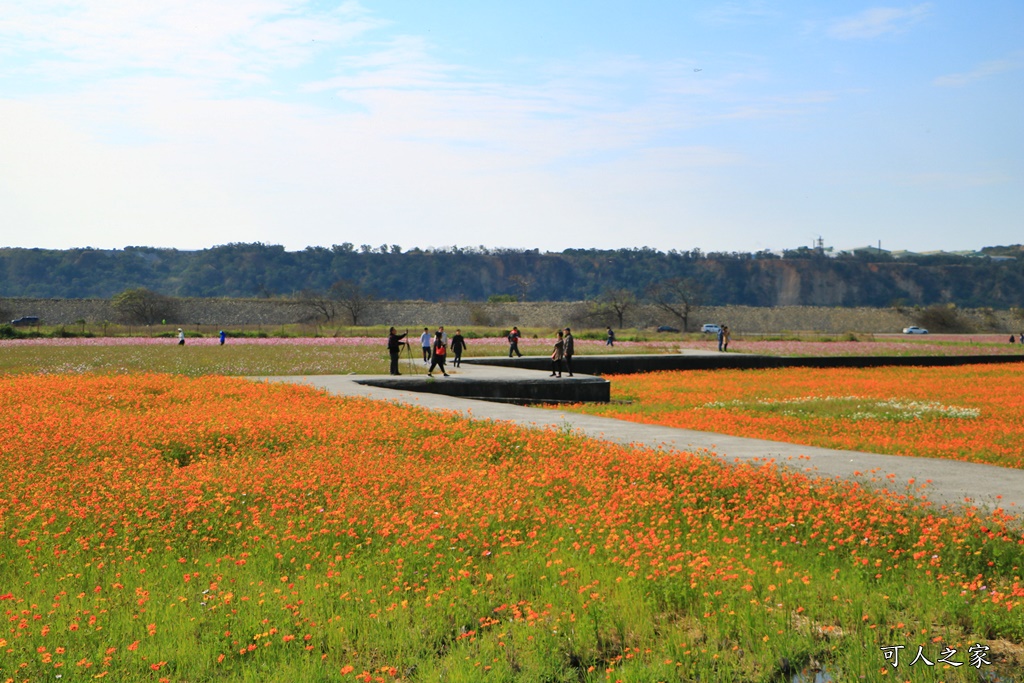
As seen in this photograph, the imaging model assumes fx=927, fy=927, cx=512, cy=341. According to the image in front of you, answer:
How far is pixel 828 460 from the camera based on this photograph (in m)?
12.4

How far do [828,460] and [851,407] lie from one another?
1192cm

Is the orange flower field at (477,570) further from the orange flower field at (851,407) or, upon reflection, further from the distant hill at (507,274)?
the distant hill at (507,274)

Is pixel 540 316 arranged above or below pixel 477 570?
above

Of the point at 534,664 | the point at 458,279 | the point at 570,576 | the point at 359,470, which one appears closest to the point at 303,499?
the point at 359,470

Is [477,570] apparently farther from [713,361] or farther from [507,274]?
[507,274]

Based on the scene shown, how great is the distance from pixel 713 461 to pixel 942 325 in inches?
4037

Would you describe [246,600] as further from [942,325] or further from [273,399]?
[942,325]

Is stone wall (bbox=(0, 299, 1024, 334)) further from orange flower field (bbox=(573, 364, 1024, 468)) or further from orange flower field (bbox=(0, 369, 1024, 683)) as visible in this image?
orange flower field (bbox=(0, 369, 1024, 683))

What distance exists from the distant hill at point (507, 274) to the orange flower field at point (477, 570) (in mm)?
144543

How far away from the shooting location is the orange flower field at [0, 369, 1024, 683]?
602cm

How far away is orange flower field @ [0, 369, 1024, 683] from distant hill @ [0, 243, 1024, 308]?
145 m

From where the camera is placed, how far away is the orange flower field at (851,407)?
16.5m

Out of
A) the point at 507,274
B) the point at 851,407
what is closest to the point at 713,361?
the point at 851,407

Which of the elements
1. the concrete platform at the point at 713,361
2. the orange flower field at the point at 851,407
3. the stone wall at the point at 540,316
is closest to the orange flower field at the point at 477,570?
the orange flower field at the point at 851,407
